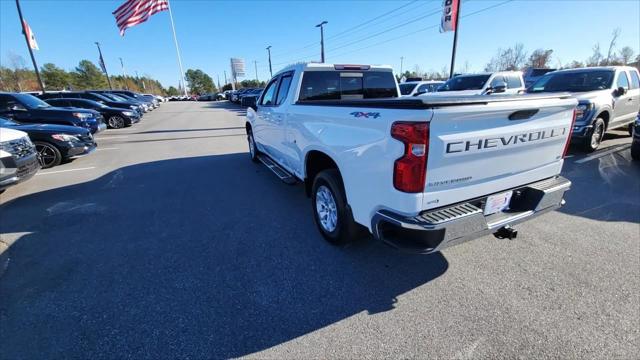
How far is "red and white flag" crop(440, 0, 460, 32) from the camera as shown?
15.6m

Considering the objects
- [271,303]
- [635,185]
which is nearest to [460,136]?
[271,303]

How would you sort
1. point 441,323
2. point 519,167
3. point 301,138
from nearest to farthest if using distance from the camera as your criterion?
point 441,323
point 519,167
point 301,138

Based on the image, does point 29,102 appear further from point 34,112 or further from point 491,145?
point 491,145

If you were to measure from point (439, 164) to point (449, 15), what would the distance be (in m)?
17.5

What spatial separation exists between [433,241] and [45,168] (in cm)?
919

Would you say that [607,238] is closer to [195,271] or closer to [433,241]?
[433,241]

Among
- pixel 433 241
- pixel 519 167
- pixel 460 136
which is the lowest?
pixel 433 241

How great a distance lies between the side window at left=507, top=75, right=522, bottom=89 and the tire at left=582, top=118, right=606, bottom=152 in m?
5.63

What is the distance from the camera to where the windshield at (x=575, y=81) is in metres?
7.11

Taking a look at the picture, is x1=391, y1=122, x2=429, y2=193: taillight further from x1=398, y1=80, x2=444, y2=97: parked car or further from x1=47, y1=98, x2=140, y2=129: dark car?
x1=47, y1=98, x2=140, y2=129: dark car

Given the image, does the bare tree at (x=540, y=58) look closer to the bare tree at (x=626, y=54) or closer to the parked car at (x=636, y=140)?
the bare tree at (x=626, y=54)

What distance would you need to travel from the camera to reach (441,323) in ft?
7.45

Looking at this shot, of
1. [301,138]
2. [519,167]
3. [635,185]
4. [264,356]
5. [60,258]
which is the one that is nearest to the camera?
[264,356]

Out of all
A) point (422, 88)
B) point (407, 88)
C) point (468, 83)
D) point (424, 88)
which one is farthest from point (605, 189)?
point (407, 88)
